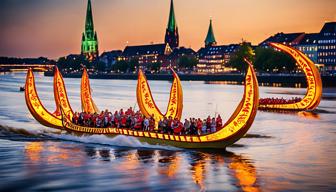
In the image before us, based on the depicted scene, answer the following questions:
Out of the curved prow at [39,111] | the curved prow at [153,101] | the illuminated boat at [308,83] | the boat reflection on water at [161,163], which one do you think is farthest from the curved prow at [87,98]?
the illuminated boat at [308,83]

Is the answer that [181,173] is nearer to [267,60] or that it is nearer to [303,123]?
[303,123]

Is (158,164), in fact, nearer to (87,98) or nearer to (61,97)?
(61,97)

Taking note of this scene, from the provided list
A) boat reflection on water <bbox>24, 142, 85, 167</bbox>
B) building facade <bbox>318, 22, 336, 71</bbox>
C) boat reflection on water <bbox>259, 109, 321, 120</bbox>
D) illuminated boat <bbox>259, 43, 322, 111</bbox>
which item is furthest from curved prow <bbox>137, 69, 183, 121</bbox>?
building facade <bbox>318, 22, 336, 71</bbox>

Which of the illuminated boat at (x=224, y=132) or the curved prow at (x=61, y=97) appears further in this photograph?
the curved prow at (x=61, y=97)

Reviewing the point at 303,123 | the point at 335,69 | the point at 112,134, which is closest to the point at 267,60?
the point at 335,69

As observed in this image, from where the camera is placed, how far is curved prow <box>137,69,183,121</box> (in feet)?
138

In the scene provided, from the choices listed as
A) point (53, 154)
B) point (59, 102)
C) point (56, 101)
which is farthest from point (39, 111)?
point (53, 154)

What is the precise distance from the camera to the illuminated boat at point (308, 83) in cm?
5850

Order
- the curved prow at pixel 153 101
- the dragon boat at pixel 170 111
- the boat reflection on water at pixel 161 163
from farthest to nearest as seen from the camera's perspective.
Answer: the curved prow at pixel 153 101 → the dragon boat at pixel 170 111 → the boat reflection on water at pixel 161 163

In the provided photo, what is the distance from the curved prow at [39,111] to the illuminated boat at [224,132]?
5.78 meters

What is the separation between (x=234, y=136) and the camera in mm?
32062

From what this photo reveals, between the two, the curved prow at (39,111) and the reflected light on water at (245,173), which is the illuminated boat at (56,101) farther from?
the reflected light on water at (245,173)

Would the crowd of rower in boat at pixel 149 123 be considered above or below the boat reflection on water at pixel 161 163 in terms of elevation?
above

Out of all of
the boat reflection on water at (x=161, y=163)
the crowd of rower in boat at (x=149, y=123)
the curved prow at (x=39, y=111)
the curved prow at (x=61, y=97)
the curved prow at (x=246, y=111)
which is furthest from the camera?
the curved prow at (x=61, y=97)
